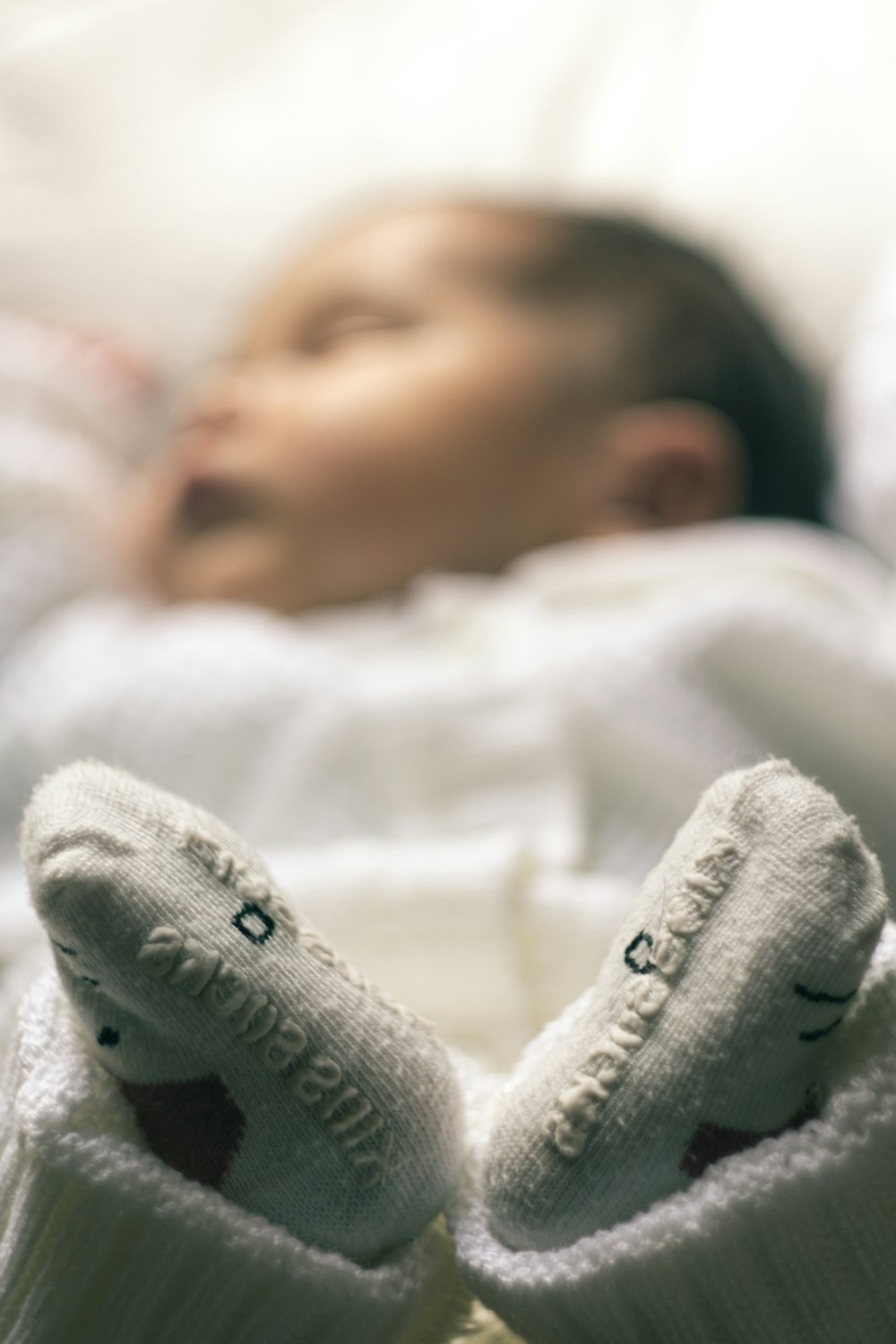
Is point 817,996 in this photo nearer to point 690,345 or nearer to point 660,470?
point 660,470

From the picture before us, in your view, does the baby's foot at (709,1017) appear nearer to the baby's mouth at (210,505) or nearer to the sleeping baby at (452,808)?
the sleeping baby at (452,808)

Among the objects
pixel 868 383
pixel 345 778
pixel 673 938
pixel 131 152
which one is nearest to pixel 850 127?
pixel 868 383

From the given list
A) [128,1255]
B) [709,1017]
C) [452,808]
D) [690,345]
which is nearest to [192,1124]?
[128,1255]

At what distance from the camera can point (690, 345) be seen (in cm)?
104

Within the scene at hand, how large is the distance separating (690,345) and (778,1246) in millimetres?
848

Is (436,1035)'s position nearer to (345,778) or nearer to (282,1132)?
(282,1132)

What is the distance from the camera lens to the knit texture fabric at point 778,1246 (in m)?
0.31

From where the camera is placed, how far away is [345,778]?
66 cm

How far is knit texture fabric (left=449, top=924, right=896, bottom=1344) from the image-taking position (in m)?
0.31

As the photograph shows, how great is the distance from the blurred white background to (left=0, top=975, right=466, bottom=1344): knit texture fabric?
99 centimetres

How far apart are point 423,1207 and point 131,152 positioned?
1.15 m

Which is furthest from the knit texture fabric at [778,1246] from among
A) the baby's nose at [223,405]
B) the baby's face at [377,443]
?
the baby's nose at [223,405]

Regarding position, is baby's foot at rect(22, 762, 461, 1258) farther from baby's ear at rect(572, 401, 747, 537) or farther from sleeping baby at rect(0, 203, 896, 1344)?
baby's ear at rect(572, 401, 747, 537)

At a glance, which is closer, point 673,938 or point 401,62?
point 673,938
